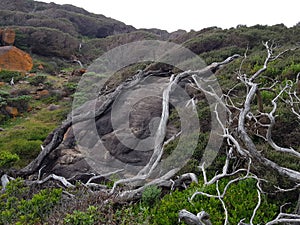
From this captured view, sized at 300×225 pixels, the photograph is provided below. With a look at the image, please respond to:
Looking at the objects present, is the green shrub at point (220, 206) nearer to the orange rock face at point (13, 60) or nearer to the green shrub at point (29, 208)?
the green shrub at point (29, 208)

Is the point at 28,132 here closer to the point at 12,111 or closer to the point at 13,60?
the point at 12,111

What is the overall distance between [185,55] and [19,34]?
25.1 m

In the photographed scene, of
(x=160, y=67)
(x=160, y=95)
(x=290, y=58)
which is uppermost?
(x=290, y=58)

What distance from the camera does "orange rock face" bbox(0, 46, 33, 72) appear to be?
25.2 metres

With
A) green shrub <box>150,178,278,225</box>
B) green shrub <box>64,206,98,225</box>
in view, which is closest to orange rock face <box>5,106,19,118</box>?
green shrub <box>64,206,98,225</box>

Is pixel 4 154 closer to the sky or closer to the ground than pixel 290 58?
closer to the ground

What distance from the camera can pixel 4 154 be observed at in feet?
27.3

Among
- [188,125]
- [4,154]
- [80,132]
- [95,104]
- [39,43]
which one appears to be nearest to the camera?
[188,125]

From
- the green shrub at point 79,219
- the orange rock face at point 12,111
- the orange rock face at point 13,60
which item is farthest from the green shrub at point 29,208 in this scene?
the orange rock face at point 13,60

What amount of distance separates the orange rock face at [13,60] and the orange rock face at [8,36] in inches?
210

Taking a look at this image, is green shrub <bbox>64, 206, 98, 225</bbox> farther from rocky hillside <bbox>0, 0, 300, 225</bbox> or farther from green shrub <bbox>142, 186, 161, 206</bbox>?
green shrub <bbox>142, 186, 161, 206</bbox>

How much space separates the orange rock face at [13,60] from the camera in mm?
25219

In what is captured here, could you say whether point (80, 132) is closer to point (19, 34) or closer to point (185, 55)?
point (185, 55)

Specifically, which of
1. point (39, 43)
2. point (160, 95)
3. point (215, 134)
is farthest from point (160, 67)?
point (39, 43)
